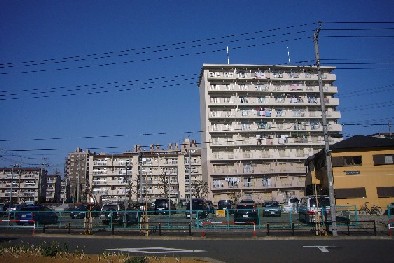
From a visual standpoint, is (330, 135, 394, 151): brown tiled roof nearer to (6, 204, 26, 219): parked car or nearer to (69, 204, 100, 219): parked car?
(69, 204, 100, 219): parked car

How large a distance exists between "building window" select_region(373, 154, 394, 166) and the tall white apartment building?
24174 mm

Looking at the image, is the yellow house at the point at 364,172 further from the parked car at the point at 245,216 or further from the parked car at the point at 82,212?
the parked car at the point at 82,212

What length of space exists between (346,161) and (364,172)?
2.09m

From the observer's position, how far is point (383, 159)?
34.5 meters

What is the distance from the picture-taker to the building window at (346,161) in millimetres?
35406

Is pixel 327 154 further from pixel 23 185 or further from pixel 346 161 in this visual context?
pixel 23 185

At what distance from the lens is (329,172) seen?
18531 millimetres

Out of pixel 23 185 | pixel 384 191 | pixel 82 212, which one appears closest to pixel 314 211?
pixel 82 212

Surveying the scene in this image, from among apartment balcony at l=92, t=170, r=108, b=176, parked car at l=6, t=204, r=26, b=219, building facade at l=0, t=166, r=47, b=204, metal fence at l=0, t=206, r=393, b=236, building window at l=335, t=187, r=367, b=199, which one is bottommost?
metal fence at l=0, t=206, r=393, b=236

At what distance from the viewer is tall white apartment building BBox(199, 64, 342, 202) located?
5806 cm

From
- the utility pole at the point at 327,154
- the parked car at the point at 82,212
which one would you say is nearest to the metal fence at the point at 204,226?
the parked car at the point at 82,212

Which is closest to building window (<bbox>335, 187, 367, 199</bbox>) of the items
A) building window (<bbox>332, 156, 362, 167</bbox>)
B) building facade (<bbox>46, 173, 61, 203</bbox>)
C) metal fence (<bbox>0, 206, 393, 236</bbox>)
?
building window (<bbox>332, 156, 362, 167</bbox>)

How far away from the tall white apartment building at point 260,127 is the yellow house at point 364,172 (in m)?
22.7

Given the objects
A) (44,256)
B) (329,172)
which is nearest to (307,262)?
(44,256)
